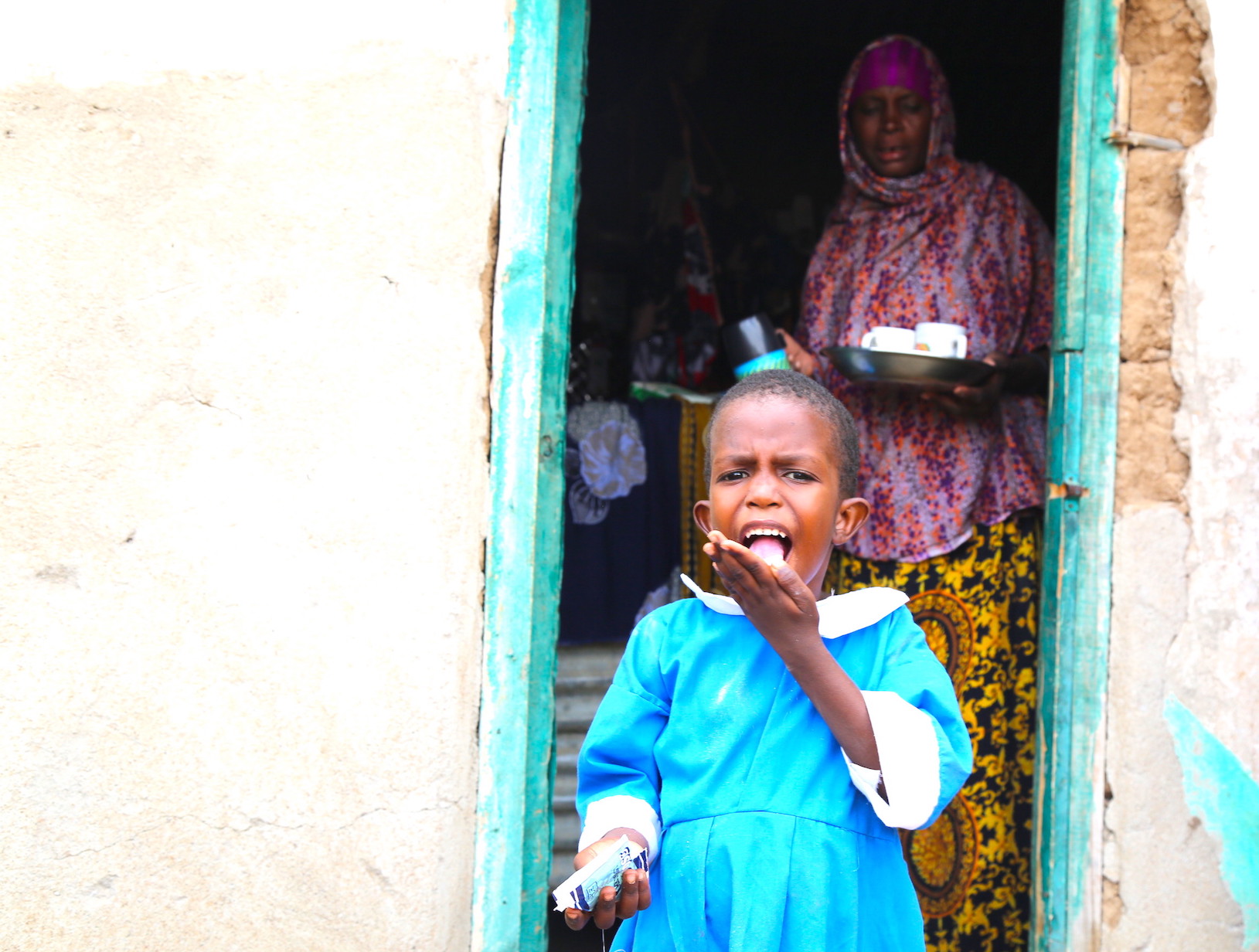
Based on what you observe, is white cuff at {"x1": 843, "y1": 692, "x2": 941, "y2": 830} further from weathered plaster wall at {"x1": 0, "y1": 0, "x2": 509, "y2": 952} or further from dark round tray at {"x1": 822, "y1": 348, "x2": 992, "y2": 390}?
dark round tray at {"x1": 822, "y1": 348, "x2": 992, "y2": 390}

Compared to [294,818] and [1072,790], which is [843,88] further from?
[294,818]

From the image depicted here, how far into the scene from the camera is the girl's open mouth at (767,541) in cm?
158

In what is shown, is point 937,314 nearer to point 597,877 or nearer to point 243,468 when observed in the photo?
point 243,468

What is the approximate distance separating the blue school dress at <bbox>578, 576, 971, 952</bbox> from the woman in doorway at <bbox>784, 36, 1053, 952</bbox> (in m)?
1.28

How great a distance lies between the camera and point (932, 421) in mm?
3012

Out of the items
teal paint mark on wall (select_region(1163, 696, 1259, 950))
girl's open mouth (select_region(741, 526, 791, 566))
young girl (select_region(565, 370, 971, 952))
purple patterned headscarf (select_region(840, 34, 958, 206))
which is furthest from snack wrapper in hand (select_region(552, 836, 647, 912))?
purple patterned headscarf (select_region(840, 34, 958, 206))

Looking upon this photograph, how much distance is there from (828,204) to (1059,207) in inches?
101

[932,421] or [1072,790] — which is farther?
[932,421]

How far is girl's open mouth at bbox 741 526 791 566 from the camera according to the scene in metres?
1.58

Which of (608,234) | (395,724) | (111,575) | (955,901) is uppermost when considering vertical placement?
(608,234)

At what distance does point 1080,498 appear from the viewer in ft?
7.85

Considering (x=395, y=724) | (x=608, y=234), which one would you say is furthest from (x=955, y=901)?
(x=608, y=234)

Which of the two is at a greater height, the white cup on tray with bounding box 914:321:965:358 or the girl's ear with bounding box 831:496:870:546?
the white cup on tray with bounding box 914:321:965:358

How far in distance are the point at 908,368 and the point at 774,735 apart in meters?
1.42
